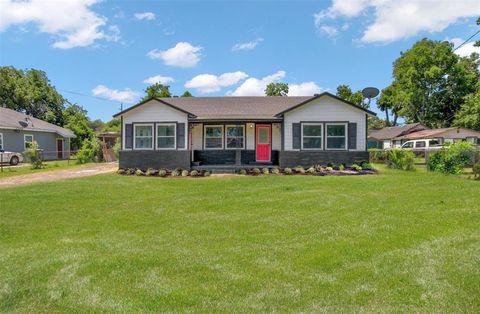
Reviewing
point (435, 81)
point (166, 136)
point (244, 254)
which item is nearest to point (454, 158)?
point (166, 136)

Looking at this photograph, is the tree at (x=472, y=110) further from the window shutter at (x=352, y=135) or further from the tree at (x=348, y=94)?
the window shutter at (x=352, y=135)

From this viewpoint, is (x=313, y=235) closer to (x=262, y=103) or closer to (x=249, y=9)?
(x=249, y=9)

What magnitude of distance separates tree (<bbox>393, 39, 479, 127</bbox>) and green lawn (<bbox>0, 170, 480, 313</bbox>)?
43.8 m

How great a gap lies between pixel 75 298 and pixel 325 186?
29.7 ft

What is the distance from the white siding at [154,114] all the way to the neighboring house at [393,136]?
32.0 meters

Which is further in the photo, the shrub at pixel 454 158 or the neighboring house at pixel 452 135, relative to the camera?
the neighboring house at pixel 452 135

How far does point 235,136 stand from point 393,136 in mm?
36695

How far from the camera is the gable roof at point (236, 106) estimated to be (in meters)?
19.6

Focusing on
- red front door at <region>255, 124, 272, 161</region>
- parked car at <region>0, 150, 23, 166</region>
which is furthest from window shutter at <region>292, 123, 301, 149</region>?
parked car at <region>0, 150, 23, 166</region>

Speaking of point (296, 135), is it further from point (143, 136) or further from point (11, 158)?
point (11, 158)

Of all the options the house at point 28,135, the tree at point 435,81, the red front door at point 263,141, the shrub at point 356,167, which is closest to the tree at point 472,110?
the tree at point 435,81

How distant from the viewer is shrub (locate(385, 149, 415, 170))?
17375 millimetres

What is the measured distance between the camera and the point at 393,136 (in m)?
50.2

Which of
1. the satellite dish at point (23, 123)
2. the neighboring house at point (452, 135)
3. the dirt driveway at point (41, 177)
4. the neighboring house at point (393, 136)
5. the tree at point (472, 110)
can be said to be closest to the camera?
the dirt driveway at point (41, 177)
